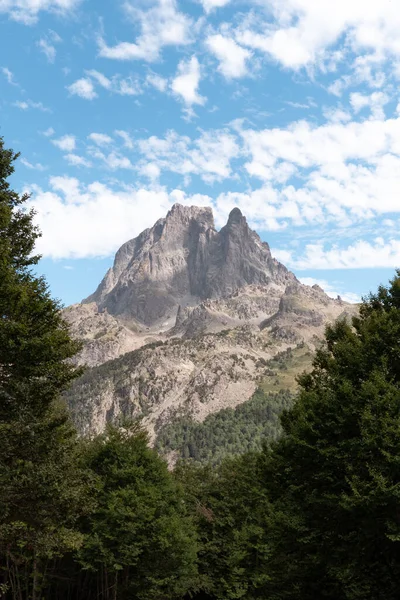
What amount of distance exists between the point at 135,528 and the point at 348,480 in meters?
22.4

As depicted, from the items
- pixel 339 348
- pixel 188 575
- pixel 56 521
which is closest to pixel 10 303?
pixel 56 521

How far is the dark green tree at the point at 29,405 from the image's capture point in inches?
749

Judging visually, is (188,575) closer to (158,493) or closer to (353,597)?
(158,493)

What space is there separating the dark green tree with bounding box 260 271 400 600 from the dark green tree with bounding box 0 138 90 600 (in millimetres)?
11572

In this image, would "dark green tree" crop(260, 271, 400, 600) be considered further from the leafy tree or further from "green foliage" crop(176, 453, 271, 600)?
"green foliage" crop(176, 453, 271, 600)

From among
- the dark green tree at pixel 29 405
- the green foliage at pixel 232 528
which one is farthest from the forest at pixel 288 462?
the green foliage at pixel 232 528

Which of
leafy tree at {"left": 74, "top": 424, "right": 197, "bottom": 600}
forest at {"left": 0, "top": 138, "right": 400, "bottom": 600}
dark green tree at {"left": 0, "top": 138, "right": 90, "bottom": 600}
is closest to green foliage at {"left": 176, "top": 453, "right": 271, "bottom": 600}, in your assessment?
leafy tree at {"left": 74, "top": 424, "right": 197, "bottom": 600}

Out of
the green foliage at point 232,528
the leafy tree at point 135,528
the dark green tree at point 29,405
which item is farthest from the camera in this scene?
the green foliage at point 232,528

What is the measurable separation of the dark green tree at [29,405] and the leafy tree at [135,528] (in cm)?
1424

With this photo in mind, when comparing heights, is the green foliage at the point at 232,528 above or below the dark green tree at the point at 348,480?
below

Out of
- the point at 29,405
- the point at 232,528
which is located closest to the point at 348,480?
the point at 29,405

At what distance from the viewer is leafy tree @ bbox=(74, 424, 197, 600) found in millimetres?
36156

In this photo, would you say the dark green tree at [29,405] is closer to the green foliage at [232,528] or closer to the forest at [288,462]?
the forest at [288,462]

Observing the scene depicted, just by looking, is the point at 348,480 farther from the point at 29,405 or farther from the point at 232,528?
the point at 232,528
